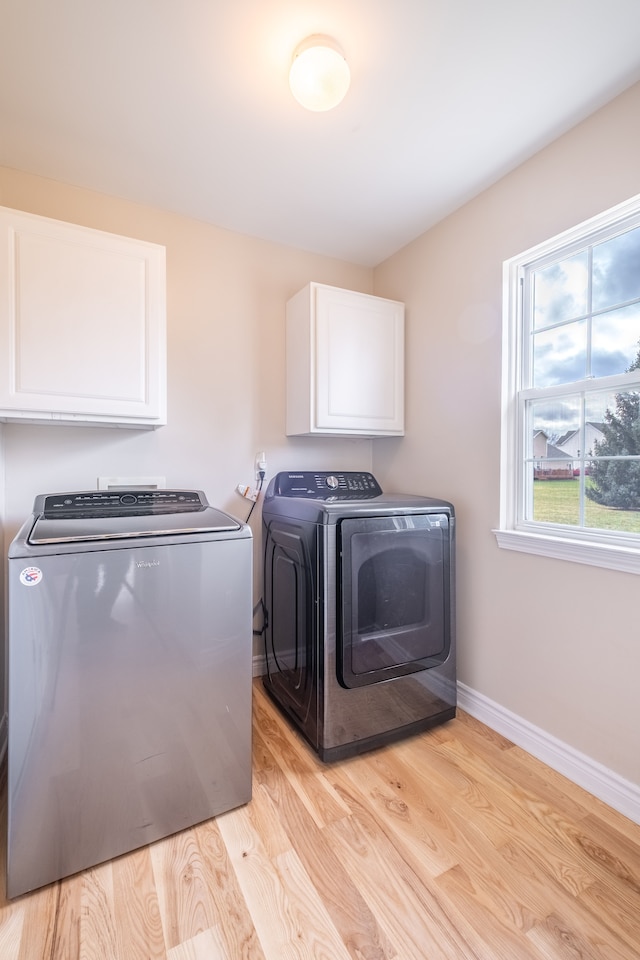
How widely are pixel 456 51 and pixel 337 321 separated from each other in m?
1.09

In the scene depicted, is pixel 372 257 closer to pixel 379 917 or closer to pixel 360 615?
pixel 360 615

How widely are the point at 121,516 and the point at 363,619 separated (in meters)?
1.05

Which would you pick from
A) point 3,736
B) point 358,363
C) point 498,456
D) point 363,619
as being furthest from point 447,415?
point 3,736

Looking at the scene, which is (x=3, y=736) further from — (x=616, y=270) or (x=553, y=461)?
(x=616, y=270)

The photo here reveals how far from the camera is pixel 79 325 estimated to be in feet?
5.30

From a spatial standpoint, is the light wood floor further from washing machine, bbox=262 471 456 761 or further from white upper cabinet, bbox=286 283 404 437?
white upper cabinet, bbox=286 283 404 437

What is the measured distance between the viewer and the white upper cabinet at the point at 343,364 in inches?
85.9

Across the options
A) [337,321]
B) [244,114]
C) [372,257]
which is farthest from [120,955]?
[372,257]

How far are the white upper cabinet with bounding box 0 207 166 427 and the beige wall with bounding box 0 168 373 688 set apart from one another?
11.7 inches

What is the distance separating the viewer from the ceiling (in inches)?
47.3

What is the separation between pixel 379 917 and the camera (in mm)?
1114

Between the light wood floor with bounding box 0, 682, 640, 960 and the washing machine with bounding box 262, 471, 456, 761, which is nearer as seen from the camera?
the light wood floor with bounding box 0, 682, 640, 960

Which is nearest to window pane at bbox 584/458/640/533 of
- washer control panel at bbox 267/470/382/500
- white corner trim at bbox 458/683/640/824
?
white corner trim at bbox 458/683/640/824

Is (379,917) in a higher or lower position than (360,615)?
lower
